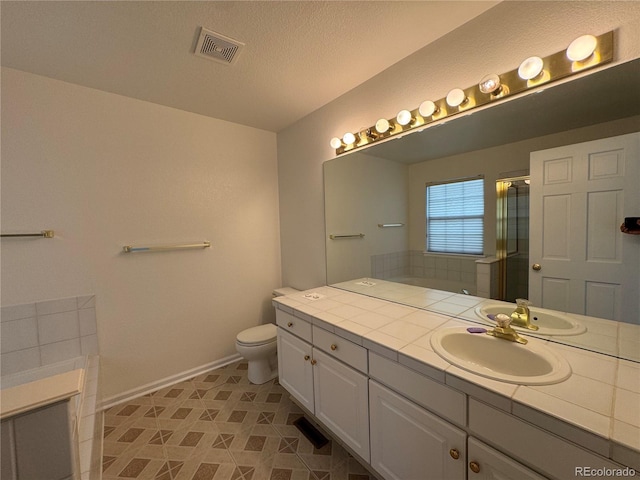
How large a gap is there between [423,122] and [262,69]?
42.9 inches

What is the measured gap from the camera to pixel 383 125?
168 cm

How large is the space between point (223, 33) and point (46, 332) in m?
2.20

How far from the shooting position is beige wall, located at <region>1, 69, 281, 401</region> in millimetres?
1640

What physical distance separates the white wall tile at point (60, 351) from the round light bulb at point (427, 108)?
275 centimetres

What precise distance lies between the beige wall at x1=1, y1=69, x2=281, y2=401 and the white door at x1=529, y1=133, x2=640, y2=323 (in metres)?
2.25

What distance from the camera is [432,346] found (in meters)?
1.04

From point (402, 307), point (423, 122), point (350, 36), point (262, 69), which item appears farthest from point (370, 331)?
point (262, 69)

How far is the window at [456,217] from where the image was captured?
139 cm

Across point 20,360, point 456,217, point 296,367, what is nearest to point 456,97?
point 456,217

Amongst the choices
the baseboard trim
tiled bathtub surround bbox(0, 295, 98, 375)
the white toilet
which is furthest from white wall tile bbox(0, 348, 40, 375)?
the white toilet

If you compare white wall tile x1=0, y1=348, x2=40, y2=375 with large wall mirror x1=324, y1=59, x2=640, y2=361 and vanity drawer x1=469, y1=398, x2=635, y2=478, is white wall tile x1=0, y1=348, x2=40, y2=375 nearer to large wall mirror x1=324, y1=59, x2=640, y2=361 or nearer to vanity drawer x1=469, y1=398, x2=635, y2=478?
large wall mirror x1=324, y1=59, x2=640, y2=361

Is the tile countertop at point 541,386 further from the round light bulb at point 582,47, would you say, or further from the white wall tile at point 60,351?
the white wall tile at point 60,351

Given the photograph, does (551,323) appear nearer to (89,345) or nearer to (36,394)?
(36,394)

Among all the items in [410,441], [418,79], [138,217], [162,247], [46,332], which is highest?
[418,79]
